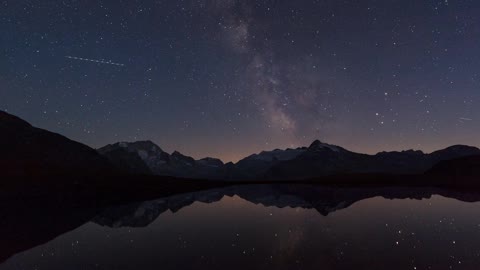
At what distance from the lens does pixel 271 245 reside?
25438 millimetres

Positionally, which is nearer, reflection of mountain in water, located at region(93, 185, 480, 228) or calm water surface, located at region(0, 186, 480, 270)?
calm water surface, located at region(0, 186, 480, 270)

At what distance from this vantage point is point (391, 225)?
3350 cm

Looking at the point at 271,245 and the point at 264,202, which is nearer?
the point at 271,245

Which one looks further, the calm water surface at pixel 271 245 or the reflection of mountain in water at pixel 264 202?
the reflection of mountain in water at pixel 264 202

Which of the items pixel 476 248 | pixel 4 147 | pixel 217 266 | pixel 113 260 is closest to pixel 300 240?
pixel 217 266

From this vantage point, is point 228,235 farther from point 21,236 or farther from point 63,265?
point 21,236

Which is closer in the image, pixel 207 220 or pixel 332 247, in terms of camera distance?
pixel 332 247

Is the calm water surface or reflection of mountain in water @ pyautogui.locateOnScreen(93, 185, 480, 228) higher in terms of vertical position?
reflection of mountain in water @ pyautogui.locateOnScreen(93, 185, 480, 228)

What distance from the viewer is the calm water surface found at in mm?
19750

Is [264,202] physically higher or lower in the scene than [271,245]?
higher

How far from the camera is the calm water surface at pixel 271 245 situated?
19.8 meters

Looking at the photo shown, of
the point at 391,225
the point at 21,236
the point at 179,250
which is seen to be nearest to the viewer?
the point at 179,250

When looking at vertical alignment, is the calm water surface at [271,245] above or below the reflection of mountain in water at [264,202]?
below

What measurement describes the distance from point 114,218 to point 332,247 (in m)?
30.2
